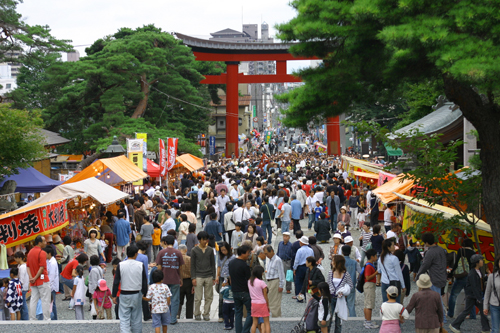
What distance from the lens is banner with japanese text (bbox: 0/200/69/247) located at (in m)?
8.93

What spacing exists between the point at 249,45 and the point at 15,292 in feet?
120

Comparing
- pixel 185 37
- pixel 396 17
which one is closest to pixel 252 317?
pixel 396 17

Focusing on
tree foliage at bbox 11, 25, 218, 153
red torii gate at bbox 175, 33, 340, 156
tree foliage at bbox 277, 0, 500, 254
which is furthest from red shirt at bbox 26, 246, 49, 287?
red torii gate at bbox 175, 33, 340, 156

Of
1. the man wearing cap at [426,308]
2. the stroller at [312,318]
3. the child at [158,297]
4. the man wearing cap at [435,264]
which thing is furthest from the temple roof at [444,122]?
the child at [158,297]

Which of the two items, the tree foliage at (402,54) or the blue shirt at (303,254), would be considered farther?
the blue shirt at (303,254)

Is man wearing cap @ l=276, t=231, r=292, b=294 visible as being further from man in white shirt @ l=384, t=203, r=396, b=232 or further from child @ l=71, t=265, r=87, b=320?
man in white shirt @ l=384, t=203, r=396, b=232

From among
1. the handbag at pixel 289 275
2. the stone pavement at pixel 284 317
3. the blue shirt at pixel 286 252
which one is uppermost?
the blue shirt at pixel 286 252

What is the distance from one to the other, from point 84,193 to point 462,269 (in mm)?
7843

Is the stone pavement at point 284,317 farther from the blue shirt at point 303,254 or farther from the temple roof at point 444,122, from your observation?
the temple roof at point 444,122

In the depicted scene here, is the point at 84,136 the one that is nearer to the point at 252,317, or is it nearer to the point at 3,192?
the point at 3,192

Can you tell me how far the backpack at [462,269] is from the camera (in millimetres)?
7359

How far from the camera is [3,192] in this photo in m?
15.3

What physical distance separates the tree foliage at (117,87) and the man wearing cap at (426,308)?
70.0 ft

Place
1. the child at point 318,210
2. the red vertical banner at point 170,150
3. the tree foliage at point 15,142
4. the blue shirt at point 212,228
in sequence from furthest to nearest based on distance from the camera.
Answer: the red vertical banner at point 170,150 → the tree foliage at point 15,142 → the child at point 318,210 → the blue shirt at point 212,228
